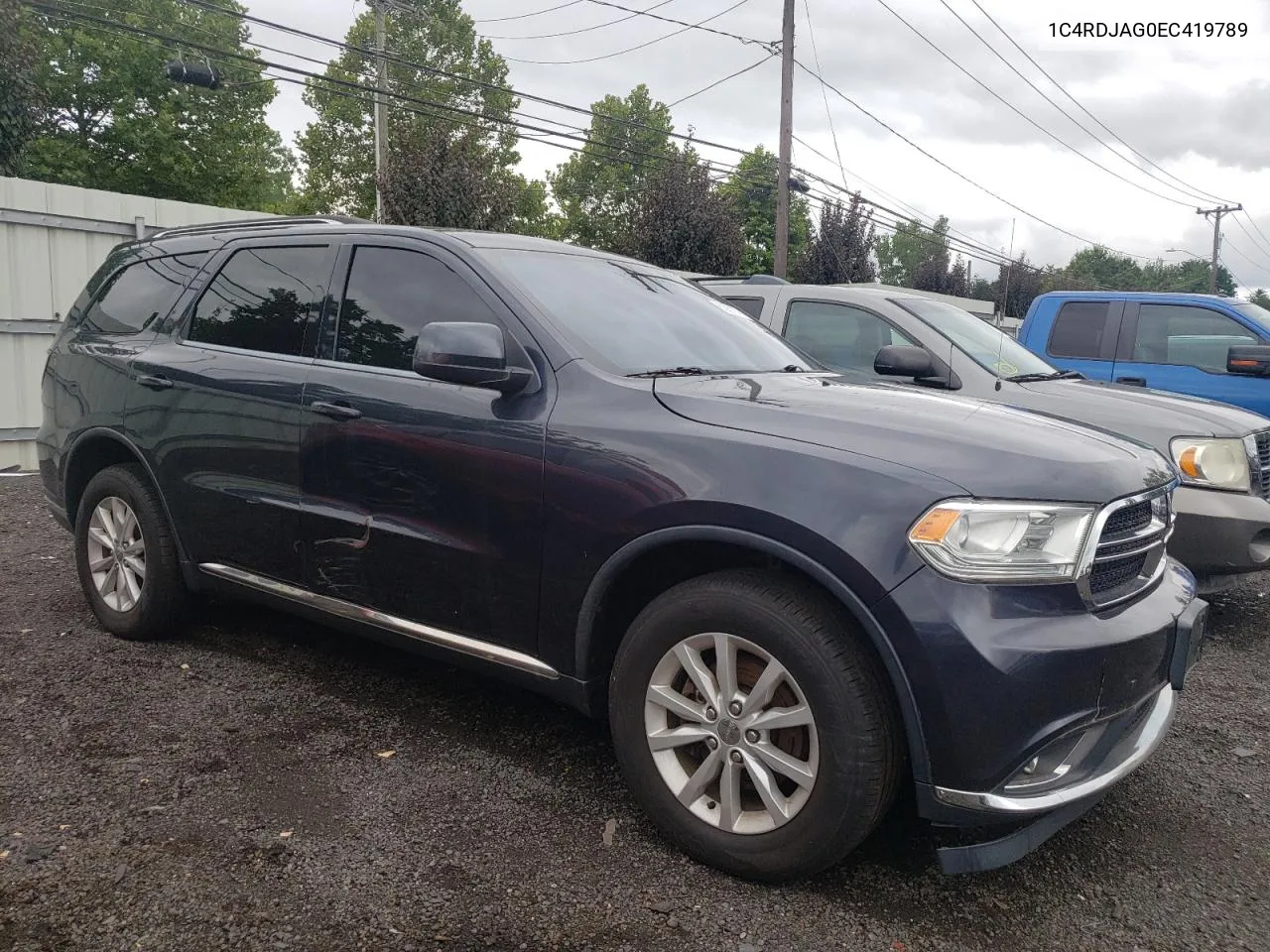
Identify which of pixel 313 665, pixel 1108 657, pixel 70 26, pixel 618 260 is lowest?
pixel 313 665

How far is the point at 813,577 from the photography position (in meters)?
2.41

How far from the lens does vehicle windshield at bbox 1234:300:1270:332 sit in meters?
7.10

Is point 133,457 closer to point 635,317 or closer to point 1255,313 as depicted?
point 635,317

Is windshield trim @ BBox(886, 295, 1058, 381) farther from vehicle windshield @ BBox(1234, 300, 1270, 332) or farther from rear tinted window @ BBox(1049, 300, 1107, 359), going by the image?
vehicle windshield @ BBox(1234, 300, 1270, 332)

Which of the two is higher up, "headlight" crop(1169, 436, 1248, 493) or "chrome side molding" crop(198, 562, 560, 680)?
"headlight" crop(1169, 436, 1248, 493)

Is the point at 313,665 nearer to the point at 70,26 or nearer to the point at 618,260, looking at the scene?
the point at 618,260

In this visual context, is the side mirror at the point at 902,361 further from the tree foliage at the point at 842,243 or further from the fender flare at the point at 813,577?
the tree foliage at the point at 842,243

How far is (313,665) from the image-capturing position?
420cm

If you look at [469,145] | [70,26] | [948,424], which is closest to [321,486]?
[948,424]

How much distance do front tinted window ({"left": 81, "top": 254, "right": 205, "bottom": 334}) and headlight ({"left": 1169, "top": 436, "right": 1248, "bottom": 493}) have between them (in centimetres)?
468

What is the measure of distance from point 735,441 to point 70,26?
131ft

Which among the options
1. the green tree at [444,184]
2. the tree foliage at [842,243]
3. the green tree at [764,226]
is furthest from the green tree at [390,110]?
the green tree at [444,184]

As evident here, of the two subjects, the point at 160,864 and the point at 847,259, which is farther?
the point at 847,259

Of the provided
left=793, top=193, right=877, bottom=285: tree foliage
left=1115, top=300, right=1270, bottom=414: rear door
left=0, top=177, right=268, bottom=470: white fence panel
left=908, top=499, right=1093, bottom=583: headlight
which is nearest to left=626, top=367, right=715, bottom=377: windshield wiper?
left=908, top=499, right=1093, bottom=583: headlight
